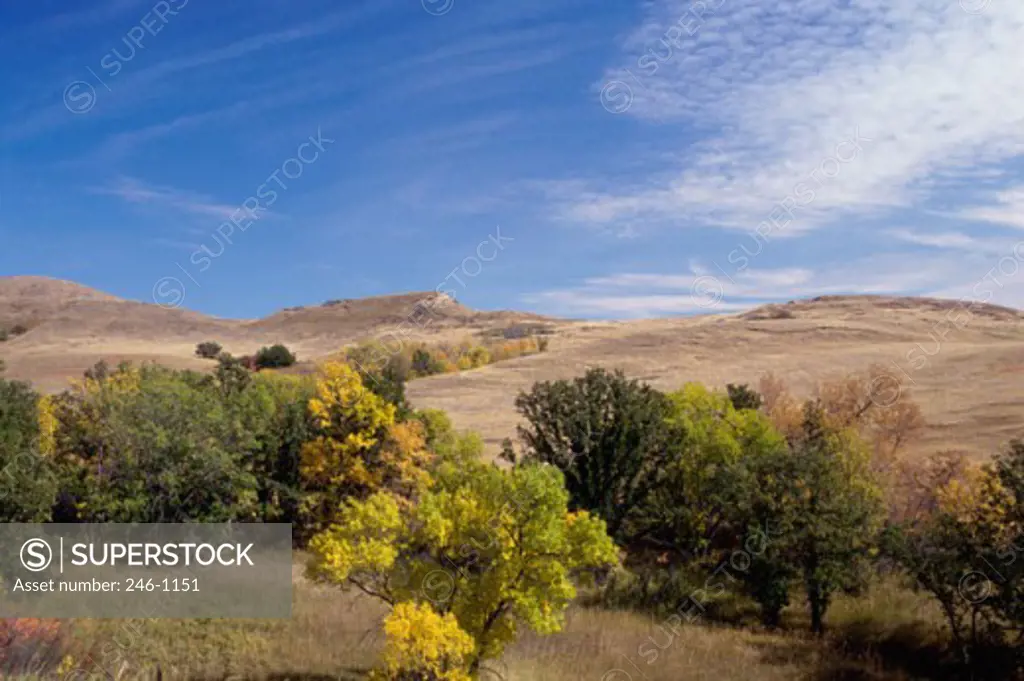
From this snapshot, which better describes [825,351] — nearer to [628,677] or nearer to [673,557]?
[673,557]

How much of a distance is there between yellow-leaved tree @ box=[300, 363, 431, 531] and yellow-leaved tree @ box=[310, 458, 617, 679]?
1455 centimetres

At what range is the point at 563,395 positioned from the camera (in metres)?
28.7

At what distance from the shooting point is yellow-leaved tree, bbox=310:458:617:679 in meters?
12.1

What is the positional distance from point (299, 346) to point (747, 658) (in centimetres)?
15785

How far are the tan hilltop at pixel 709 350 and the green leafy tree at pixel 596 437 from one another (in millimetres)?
→ 26130

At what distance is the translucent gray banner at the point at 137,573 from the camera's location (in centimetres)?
1716

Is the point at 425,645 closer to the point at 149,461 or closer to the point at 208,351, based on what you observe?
the point at 149,461

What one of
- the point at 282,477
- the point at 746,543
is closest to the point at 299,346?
the point at 282,477

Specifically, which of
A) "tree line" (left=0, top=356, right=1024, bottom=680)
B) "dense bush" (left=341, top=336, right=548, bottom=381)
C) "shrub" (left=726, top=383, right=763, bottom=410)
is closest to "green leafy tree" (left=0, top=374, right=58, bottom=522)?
"tree line" (left=0, top=356, right=1024, bottom=680)

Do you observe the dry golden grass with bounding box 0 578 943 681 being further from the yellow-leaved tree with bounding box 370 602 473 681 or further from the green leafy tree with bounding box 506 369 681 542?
the green leafy tree with bounding box 506 369 681 542

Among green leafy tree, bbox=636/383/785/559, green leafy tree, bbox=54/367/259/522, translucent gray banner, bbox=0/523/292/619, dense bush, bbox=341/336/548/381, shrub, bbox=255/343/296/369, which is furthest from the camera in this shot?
shrub, bbox=255/343/296/369

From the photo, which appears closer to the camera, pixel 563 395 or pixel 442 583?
pixel 442 583

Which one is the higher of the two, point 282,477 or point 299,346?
point 299,346

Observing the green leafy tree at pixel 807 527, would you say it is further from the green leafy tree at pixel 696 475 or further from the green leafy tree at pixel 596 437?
the green leafy tree at pixel 596 437
